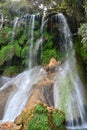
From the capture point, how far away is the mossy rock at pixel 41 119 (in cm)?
727

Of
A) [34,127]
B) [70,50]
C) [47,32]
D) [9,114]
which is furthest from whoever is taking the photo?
[47,32]

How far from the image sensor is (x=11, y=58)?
15609 mm

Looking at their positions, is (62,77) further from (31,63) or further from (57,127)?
(57,127)

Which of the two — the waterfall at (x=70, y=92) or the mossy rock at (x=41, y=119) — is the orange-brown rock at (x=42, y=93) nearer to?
the waterfall at (x=70, y=92)

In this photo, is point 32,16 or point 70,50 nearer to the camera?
point 70,50

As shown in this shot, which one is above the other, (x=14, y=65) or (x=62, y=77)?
(x=14, y=65)

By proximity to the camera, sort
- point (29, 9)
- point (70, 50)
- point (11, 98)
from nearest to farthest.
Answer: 1. point (11, 98)
2. point (70, 50)
3. point (29, 9)

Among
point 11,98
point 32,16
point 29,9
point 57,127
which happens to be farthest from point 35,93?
point 29,9

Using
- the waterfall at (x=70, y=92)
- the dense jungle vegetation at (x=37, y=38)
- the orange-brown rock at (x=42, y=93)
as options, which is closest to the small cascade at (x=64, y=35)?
the dense jungle vegetation at (x=37, y=38)

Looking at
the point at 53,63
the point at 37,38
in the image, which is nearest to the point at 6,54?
the point at 37,38

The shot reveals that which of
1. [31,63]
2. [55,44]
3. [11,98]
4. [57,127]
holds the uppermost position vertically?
[55,44]

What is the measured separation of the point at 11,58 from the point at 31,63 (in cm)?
140

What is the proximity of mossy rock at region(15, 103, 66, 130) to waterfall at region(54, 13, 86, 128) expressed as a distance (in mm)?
2147

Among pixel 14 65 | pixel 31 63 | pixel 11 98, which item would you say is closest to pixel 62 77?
pixel 11 98
